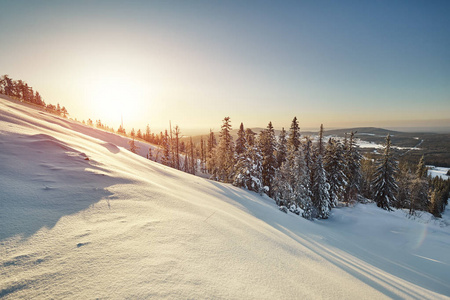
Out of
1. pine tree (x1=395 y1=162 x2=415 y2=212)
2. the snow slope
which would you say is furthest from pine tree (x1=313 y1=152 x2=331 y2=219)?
pine tree (x1=395 y1=162 x2=415 y2=212)

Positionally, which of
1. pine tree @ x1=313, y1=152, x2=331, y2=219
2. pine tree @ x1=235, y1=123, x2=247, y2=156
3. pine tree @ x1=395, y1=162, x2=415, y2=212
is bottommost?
pine tree @ x1=395, y1=162, x2=415, y2=212

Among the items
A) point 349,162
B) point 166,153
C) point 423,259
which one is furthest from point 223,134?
point 423,259

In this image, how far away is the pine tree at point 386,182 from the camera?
95.0 ft

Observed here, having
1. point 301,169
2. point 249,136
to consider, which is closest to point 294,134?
point 249,136

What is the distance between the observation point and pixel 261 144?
2714 cm

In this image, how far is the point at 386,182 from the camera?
29188 mm

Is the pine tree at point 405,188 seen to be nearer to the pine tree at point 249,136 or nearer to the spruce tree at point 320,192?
the spruce tree at point 320,192

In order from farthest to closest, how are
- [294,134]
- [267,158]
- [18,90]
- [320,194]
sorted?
[18,90] < [294,134] < [267,158] < [320,194]

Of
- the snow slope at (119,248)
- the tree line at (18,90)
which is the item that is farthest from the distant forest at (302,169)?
the tree line at (18,90)

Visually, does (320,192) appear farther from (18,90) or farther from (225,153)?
(18,90)

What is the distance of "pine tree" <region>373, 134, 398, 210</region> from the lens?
95.0 ft

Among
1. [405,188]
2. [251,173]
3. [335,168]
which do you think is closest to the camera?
[251,173]

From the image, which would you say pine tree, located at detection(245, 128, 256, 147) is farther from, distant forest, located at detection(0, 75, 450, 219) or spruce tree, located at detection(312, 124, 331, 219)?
spruce tree, located at detection(312, 124, 331, 219)

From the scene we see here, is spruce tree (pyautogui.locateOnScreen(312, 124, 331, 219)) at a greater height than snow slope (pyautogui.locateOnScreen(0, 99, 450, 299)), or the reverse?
snow slope (pyautogui.locateOnScreen(0, 99, 450, 299))
